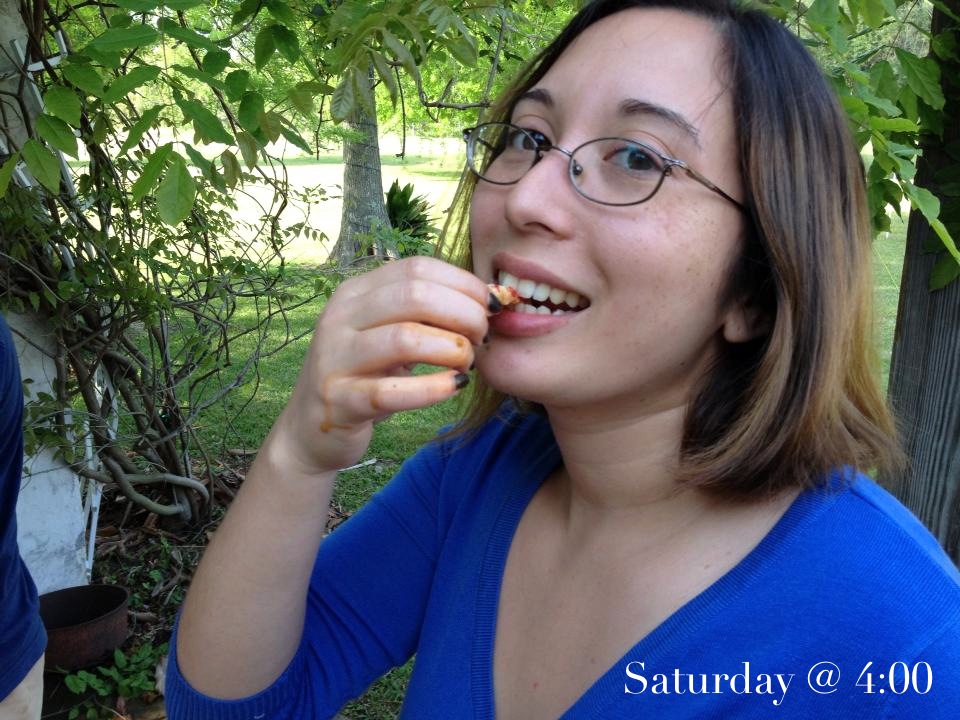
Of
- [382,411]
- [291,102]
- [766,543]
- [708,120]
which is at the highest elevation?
[291,102]

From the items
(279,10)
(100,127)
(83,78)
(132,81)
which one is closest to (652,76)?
(132,81)

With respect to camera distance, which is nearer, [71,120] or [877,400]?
[877,400]

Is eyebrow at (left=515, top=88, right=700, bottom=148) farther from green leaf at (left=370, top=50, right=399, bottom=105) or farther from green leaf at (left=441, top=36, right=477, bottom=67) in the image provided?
green leaf at (left=441, top=36, right=477, bottom=67)

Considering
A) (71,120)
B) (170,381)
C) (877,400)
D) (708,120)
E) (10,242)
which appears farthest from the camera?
(170,381)

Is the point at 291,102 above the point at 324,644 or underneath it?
above

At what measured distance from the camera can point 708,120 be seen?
1277 millimetres

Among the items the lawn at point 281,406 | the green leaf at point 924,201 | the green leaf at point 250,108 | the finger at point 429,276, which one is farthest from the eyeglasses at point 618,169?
the lawn at point 281,406

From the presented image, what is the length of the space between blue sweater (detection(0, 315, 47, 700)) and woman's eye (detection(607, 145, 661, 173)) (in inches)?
63.7

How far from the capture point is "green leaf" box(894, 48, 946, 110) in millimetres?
1904

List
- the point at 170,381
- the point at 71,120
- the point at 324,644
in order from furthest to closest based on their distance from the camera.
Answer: the point at 170,381
the point at 71,120
the point at 324,644

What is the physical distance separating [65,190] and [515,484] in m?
2.88

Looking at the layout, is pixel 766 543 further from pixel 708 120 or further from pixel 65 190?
pixel 65 190

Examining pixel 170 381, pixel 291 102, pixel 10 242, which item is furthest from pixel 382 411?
pixel 170 381

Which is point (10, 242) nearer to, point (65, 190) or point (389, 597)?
point (65, 190)
